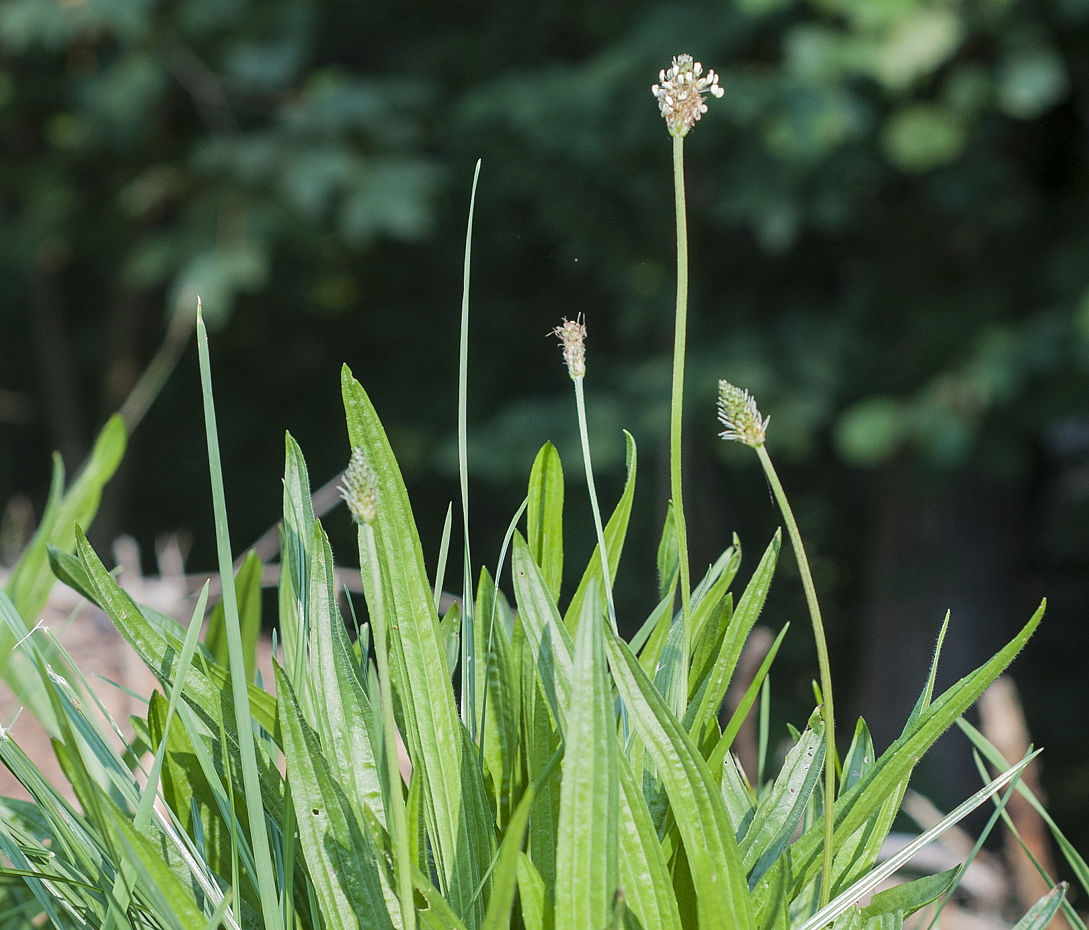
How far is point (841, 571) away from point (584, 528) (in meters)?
1.61

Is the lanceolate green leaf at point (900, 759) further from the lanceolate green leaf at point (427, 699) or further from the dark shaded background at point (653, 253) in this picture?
the dark shaded background at point (653, 253)

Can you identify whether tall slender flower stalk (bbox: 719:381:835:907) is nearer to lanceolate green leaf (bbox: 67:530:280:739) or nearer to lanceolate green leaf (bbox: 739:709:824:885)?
lanceolate green leaf (bbox: 739:709:824:885)

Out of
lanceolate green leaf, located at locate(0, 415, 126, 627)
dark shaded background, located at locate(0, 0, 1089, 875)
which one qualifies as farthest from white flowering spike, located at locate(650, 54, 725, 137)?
dark shaded background, located at locate(0, 0, 1089, 875)

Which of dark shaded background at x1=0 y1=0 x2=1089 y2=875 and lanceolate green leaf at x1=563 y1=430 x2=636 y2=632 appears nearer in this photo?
lanceolate green leaf at x1=563 y1=430 x2=636 y2=632

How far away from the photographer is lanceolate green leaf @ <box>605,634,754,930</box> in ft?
0.81

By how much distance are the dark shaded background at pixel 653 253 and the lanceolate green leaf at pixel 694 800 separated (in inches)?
72.7

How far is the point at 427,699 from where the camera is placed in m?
0.28

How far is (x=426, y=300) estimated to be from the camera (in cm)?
565

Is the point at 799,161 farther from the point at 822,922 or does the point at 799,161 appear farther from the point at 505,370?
the point at 822,922

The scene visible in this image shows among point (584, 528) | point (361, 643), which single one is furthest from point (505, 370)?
point (361, 643)

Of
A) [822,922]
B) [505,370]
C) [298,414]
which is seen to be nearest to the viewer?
[822,922]

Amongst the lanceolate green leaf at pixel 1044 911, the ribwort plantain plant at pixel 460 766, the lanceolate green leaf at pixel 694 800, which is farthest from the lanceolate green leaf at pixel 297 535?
the lanceolate green leaf at pixel 1044 911

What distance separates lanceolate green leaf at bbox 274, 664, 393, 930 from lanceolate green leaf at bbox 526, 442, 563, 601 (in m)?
0.11

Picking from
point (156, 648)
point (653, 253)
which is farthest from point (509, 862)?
point (653, 253)
